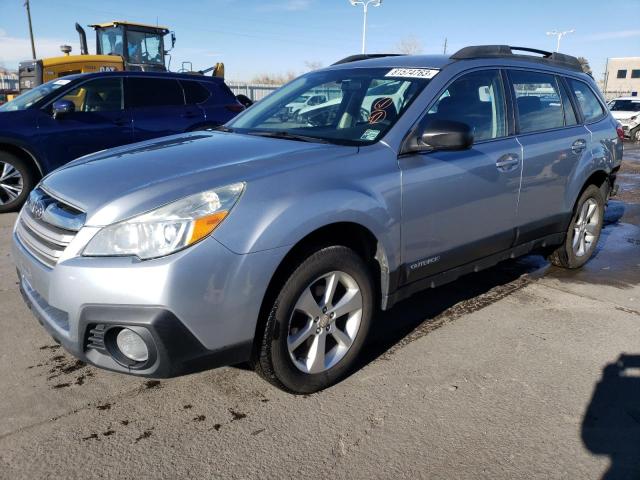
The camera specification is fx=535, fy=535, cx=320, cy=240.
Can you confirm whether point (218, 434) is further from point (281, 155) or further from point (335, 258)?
point (281, 155)

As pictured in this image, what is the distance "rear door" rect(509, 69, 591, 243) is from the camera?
3.89 meters

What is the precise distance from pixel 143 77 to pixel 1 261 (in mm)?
3860

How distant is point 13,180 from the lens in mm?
6758

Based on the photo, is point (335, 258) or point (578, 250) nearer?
point (335, 258)

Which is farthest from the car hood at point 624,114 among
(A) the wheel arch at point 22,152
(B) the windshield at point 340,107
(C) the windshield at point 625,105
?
(A) the wheel arch at point 22,152

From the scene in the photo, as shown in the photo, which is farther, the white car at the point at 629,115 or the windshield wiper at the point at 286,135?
the white car at the point at 629,115

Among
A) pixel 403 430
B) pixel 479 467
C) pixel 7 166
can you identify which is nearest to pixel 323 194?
pixel 403 430

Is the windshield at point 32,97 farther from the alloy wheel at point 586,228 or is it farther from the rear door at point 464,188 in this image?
the alloy wheel at point 586,228

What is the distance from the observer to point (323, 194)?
2594 mm

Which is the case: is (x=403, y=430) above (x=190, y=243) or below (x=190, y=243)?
below

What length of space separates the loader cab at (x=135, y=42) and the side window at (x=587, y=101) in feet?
39.7

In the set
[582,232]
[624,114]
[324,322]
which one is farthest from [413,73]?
[624,114]

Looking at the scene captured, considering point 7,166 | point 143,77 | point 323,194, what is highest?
point 143,77

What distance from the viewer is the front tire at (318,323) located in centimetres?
253
